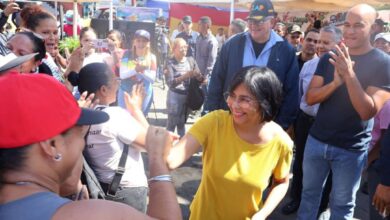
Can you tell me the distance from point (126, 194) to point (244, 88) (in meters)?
1.03

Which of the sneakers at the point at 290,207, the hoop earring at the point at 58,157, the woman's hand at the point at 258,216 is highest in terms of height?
the hoop earring at the point at 58,157

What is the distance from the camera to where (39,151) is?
1038 millimetres

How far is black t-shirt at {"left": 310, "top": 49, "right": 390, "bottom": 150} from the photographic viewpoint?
2695 millimetres

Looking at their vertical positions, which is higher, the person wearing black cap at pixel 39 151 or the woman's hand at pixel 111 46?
the person wearing black cap at pixel 39 151

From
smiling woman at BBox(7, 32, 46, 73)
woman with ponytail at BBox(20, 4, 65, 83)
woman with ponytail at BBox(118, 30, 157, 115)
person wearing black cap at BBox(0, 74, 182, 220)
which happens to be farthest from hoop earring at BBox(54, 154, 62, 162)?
woman with ponytail at BBox(118, 30, 157, 115)

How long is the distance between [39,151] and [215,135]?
3.80 ft

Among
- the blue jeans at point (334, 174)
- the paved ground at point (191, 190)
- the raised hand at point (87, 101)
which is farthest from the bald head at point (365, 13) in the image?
the paved ground at point (191, 190)

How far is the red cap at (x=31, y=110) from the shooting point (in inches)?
38.8

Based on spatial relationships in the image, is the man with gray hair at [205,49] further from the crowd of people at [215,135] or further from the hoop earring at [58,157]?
the hoop earring at [58,157]

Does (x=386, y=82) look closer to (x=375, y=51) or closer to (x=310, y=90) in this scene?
(x=375, y=51)

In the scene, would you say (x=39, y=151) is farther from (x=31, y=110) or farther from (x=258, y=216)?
(x=258, y=216)

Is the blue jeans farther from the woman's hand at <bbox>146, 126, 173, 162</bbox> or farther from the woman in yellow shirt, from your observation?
the woman's hand at <bbox>146, 126, 173, 162</bbox>

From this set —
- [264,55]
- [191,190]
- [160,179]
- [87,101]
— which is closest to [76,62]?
[87,101]

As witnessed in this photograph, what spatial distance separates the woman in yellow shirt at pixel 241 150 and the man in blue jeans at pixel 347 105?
0.83m
